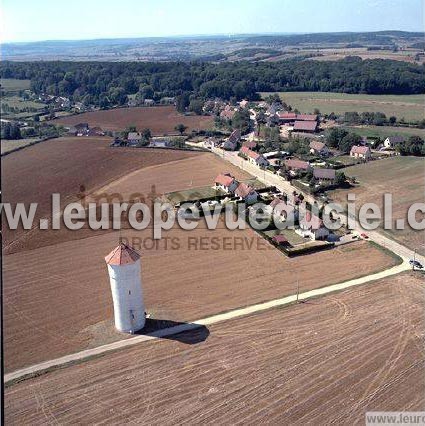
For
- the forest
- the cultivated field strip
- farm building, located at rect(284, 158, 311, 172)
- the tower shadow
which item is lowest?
the tower shadow

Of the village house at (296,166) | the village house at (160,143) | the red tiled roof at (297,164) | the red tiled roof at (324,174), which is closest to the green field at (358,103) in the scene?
the village house at (160,143)

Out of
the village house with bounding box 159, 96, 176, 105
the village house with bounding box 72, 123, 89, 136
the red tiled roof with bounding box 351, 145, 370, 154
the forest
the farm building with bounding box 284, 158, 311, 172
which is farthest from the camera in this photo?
the forest

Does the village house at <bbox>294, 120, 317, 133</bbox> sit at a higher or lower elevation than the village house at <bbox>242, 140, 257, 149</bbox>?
higher

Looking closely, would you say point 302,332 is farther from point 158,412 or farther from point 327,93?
point 327,93

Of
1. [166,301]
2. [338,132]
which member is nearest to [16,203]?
[166,301]

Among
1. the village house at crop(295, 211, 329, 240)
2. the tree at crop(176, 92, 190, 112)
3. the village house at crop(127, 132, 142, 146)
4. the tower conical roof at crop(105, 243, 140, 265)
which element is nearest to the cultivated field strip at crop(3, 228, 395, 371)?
the village house at crop(295, 211, 329, 240)

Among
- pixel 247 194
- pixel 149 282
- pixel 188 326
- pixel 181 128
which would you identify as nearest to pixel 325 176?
pixel 247 194

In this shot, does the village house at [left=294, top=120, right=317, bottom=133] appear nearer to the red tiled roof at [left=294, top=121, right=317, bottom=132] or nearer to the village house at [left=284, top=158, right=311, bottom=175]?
the red tiled roof at [left=294, top=121, right=317, bottom=132]

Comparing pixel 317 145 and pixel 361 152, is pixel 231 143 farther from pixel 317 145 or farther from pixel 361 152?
pixel 361 152
